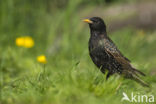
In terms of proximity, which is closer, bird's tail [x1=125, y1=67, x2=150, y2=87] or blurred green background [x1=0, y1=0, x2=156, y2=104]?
blurred green background [x1=0, y1=0, x2=156, y2=104]

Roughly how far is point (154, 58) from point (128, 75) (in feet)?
9.17

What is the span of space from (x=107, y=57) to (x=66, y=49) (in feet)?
8.46

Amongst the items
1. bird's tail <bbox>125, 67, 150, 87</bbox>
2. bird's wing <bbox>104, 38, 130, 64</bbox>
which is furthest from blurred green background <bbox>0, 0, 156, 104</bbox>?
bird's wing <bbox>104, 38, 130, 64</bbox>

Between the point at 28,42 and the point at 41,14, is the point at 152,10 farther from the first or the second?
the point at 28,42

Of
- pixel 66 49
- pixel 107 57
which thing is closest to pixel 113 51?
pixel 107 57

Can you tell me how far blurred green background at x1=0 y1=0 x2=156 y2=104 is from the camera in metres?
4.07

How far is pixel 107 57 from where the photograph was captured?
5453mm

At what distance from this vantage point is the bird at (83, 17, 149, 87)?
5383 millimetres

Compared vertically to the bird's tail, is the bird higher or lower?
higher

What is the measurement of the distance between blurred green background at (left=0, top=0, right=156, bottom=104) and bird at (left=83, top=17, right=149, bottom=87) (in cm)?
15

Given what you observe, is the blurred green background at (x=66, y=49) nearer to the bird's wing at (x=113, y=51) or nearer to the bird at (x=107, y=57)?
the bird at (x=107, y=57)

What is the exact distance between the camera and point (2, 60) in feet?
22.6

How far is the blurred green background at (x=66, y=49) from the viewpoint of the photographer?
4066mm

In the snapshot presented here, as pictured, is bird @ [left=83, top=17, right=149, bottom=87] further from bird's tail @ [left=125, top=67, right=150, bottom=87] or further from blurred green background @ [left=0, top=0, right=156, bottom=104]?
blurred green background @ [left=0, top=0, right=156, bottom=104]
